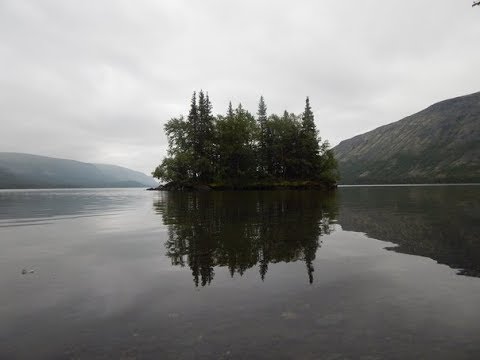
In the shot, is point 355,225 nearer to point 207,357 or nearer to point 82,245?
point 82,245

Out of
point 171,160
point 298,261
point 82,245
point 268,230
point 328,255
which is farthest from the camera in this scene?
point 171,160

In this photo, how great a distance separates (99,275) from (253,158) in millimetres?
102627

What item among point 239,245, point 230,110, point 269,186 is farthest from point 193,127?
point 239,245

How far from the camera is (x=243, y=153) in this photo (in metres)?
109

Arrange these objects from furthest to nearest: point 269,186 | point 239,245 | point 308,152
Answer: point 308,152
point 269,186
point 239,245

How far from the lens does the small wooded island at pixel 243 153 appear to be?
10894cm

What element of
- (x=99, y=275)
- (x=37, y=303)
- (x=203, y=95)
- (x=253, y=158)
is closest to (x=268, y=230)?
(x=99, y=275)

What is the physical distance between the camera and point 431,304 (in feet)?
25.9

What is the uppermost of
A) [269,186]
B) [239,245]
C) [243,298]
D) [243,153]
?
[243,153]

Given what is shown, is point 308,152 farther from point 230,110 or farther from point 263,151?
point 230,110

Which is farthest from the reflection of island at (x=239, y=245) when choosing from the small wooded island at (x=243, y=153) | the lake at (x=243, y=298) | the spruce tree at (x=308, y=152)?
the spruce tree at (x=308, y=152)

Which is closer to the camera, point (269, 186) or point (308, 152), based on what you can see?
point (269, 186)

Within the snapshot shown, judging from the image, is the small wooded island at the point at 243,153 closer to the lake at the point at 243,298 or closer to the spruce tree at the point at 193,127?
the spruce tree at the point at 193,127

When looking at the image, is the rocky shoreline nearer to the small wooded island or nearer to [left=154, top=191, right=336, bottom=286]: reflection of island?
the small wooded island
